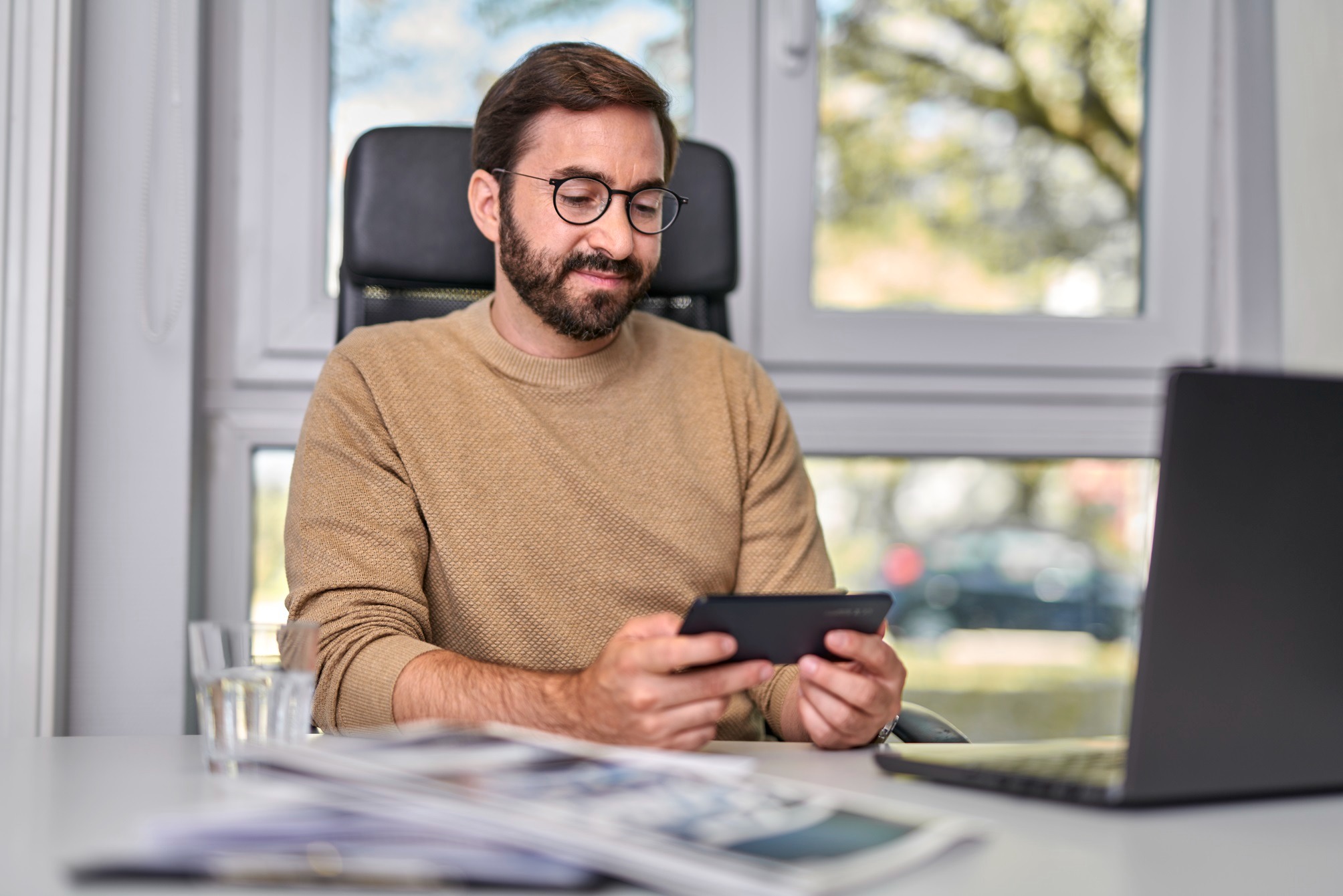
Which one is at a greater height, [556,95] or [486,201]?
[556,95]

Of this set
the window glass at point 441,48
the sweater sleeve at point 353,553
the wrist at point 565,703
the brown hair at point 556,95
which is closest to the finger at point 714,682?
the wrist at point 565,703

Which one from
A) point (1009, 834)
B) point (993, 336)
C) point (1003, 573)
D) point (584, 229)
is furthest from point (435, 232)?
point (1003, 573)

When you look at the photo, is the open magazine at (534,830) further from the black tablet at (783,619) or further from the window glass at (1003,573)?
the window glass at (1003,573)

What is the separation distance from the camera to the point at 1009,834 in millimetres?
658

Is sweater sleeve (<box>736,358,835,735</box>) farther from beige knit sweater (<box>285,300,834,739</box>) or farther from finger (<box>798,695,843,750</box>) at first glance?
finger (<box>798,695,843,750</box>)

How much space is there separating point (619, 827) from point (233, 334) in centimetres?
164

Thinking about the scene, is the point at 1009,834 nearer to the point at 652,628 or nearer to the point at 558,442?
the point at 652,628

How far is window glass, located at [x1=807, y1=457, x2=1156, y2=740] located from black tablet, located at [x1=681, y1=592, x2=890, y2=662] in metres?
1.22

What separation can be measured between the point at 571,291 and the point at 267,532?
798mm

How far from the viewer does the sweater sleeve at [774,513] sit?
4.99 feet

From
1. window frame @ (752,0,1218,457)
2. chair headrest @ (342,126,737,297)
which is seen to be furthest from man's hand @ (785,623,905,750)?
window frame @ (752,0,1218,457)

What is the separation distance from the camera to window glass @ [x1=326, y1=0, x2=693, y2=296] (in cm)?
203

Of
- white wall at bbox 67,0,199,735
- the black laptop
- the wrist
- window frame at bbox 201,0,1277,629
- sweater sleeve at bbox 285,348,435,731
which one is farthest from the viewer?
window frame at bbox 201,0,1277,629

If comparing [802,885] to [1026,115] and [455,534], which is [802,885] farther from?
[1026,115]
